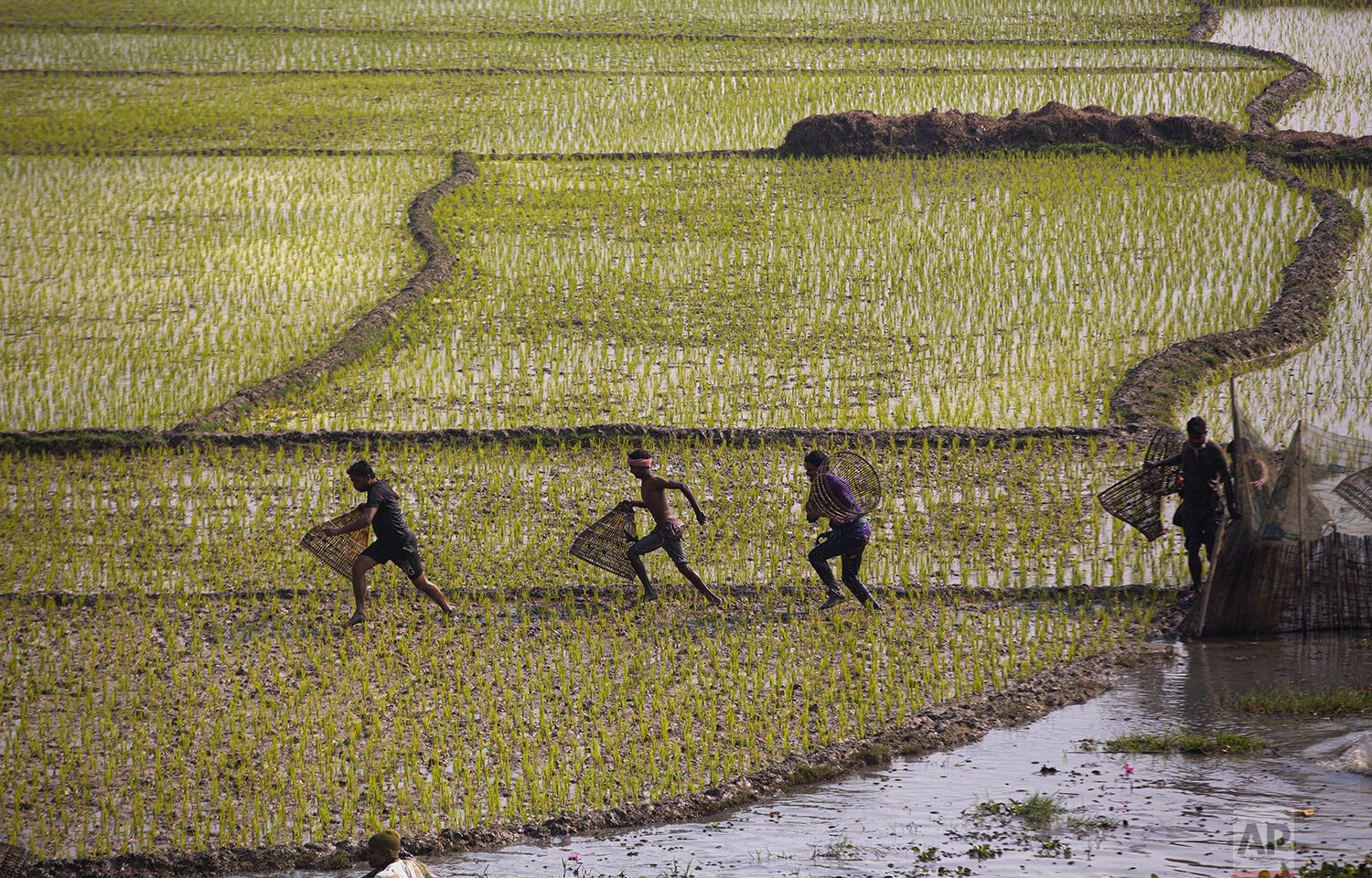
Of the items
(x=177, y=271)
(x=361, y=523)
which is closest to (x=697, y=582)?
(x=361, y=523)

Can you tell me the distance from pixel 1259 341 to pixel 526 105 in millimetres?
12042

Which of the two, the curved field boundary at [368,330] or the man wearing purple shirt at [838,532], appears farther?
the curved field boundary at [368,330]

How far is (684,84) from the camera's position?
20234 millimetres

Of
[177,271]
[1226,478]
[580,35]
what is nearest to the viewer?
[1226,478]

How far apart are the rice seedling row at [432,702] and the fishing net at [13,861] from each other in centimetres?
16

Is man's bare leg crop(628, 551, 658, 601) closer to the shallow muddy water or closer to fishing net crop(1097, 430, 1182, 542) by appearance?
the shallow muddy water

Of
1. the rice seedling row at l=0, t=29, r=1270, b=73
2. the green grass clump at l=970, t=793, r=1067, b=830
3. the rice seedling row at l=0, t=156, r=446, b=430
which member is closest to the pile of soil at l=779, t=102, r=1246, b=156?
the rice seedling row at l=0, t=29, r=1270, b=73

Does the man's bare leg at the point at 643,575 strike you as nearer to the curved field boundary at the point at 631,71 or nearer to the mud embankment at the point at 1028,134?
the mud embankment at the point at 1028,134

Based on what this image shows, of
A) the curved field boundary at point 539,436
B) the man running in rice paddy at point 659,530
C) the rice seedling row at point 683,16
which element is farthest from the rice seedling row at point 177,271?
the rice seedling row at point 683,16

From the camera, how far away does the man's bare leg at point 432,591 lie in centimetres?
717

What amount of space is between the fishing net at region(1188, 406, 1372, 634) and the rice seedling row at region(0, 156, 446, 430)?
7563mm

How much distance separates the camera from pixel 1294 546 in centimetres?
642

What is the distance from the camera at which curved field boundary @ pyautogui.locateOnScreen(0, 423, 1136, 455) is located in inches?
364

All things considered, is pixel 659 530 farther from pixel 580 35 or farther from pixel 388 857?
pixel 580 35
